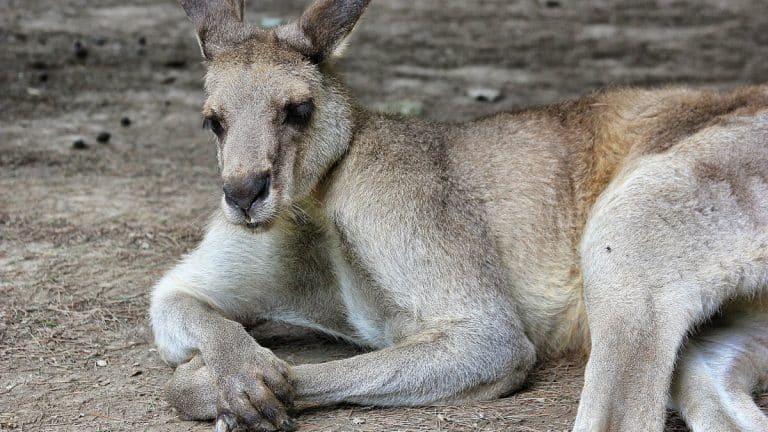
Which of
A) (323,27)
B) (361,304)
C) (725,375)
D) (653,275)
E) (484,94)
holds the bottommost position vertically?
(484,94)

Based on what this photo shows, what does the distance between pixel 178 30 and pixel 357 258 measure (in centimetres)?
888

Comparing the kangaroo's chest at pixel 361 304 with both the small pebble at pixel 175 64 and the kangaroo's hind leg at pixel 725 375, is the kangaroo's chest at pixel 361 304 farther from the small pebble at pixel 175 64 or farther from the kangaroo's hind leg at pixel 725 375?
the small pebble at pixel 175 64

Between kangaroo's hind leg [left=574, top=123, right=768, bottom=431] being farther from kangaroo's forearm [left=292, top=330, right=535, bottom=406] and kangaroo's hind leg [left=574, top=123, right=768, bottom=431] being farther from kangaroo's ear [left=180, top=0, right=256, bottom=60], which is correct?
kangaroo's ear [left=180, top=0, right=256, bottom=60]

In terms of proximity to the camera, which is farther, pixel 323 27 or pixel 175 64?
pixel 175 64

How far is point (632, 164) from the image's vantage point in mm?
5188

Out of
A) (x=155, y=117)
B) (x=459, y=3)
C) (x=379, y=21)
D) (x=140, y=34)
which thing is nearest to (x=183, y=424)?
(x=155, y=117)

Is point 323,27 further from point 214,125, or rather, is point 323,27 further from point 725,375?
point 725,375

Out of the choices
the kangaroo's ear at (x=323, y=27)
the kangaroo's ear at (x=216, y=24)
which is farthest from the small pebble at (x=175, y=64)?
the kangaroo's ear at (x=323, y=27)

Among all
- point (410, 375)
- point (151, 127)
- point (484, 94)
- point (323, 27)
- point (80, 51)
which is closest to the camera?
point (410, 375)

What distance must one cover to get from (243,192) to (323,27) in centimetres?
107

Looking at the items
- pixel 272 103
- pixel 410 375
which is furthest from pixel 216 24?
pixel 410 375

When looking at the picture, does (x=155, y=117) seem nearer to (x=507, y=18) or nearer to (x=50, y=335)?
(x=50, y=335)

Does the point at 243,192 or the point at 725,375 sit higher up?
the point at 243,192

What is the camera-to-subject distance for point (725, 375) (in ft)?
15.3
